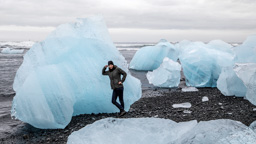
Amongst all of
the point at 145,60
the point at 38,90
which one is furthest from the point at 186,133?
the point at 145,60

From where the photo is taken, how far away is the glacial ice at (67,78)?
21.9 ft

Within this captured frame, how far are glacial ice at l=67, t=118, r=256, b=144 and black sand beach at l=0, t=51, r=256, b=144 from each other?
71.4 inches

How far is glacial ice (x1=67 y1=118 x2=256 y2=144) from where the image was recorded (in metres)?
3.41

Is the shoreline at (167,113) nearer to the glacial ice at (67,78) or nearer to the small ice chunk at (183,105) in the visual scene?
the small ice chunk at (183,105)

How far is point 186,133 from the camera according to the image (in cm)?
375

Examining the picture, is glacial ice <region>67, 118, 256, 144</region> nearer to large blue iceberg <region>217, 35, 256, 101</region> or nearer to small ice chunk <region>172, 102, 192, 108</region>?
small ice chunk <region>172, 102, 192, 108</region>

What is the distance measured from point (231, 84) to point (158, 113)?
3.64 metres

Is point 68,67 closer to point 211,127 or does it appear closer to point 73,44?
point 73,44

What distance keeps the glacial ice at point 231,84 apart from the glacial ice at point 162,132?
239 inches

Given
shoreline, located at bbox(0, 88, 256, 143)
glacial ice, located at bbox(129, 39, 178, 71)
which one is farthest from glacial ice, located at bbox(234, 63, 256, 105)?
glacial ice, located at bbox(129, 39, 178, 71)

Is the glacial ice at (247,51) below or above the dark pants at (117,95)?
above

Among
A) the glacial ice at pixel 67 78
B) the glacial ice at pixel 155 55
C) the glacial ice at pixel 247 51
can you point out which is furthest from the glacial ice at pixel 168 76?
the glacial ice at pixel 155 55

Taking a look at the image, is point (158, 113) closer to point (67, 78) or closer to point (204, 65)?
point (67, 78)

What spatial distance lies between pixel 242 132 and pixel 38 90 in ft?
16.1
